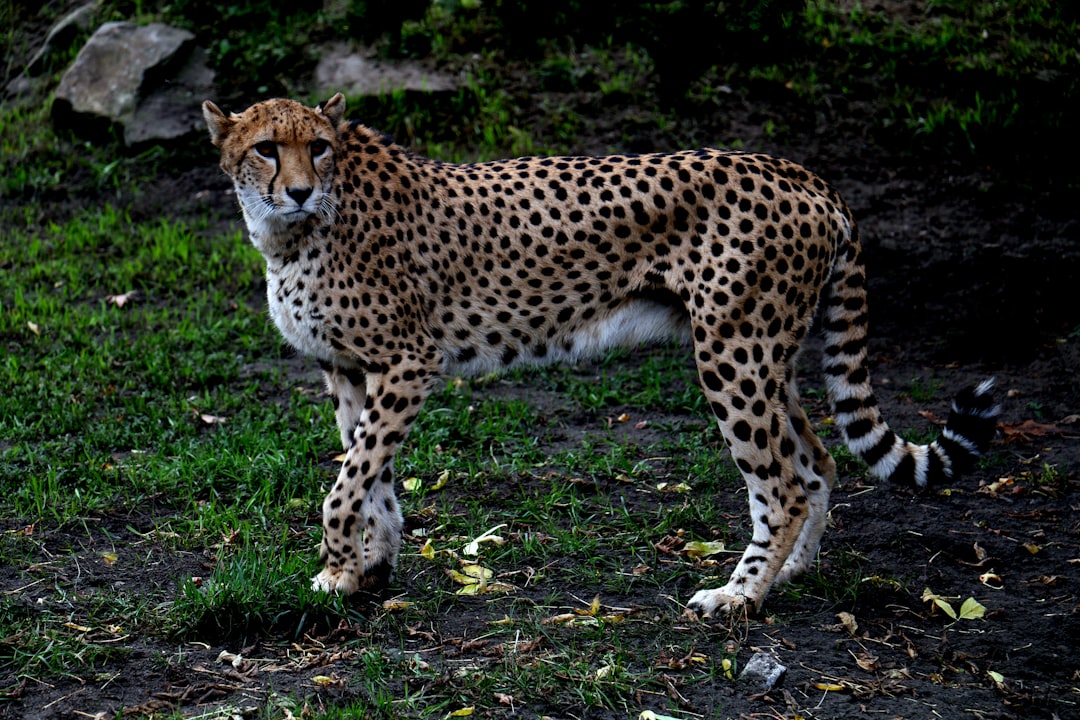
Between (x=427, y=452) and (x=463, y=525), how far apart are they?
0.81m

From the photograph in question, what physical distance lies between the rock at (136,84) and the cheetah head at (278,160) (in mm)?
5133

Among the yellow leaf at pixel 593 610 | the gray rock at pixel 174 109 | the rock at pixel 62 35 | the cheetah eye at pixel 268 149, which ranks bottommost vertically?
the yellow leaf at pixel 593 610

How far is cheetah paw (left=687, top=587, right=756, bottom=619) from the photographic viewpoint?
4.57m

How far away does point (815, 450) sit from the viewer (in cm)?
506

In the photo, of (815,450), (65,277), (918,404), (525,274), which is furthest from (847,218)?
(65,277)

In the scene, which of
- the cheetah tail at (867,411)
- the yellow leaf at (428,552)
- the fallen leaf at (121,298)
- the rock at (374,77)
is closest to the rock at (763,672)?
the cheetah tail at (867,411)

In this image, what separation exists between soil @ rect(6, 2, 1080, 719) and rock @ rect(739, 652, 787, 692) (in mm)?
34

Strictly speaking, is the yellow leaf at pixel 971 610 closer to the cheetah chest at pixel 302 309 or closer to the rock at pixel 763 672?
the rock at pixel 763 672

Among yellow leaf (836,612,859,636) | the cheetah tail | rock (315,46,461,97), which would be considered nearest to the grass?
yellow leaf (836,612,859,636)

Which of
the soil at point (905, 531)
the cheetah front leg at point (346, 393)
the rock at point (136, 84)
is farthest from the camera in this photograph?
the rock at point (136, 84)

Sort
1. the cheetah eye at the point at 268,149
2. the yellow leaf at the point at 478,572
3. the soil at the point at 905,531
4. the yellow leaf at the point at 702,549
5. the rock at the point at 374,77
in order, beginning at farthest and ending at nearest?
the rock at the point at 374,77
the yellow leaf at the point at 702,549
the yellow leaf at the point at 478,572
the cheetah eye at the point at 268,149
the soil at the point at 905,531

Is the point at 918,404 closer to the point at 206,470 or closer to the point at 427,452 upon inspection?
the point at 427,452

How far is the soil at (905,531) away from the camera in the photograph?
400 centimetres

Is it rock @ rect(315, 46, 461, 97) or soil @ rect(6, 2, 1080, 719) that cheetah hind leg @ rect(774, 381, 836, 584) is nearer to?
soil @ rect(6, 2, 1080, 719)
